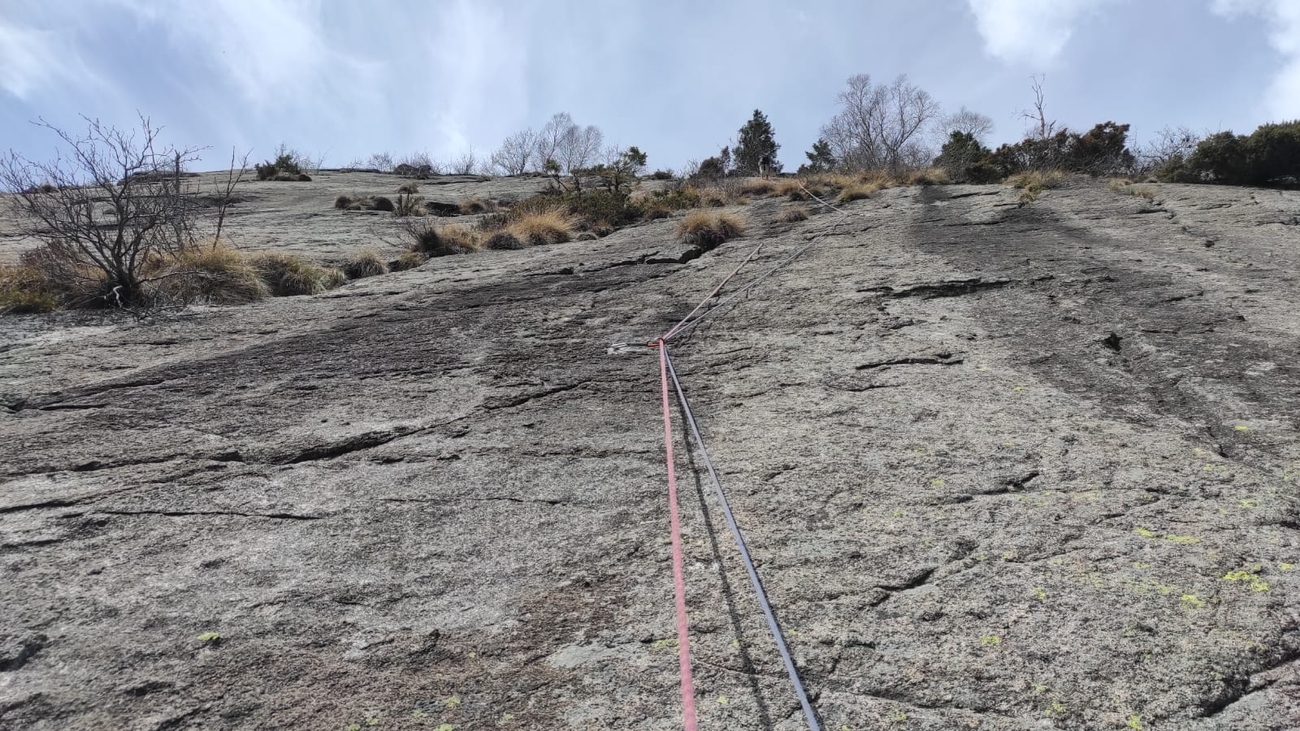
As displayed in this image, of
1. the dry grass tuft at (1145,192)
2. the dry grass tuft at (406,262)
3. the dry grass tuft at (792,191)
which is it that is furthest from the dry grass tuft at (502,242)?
the dry grass tuft at (1145,192)

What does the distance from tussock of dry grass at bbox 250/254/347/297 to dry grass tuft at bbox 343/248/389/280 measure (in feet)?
1.18

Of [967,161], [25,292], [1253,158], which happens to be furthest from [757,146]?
[25,292]

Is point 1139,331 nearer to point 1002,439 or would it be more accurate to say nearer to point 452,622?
point 1002,439

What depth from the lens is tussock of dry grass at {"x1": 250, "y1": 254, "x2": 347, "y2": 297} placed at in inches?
243

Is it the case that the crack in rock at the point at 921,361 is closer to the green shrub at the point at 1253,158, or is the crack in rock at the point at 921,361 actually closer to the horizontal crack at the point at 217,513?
the horizontal crack at the point at 217,513

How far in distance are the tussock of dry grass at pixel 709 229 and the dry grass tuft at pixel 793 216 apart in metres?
0.66

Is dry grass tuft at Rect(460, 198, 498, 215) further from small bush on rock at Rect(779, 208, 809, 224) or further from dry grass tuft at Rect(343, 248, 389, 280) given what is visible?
small bush on rock at Rect(779, 208, 809, 224)

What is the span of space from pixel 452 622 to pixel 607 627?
0.44 metres

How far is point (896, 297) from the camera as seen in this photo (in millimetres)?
4449

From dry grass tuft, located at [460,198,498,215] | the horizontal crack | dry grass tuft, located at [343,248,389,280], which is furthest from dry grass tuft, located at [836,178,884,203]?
the horizontal crack

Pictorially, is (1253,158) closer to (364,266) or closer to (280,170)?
(364,266)

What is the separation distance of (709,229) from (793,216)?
54.3 inches

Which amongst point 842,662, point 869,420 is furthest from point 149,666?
point 869,420

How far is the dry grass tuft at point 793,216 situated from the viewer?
7.86 meters
